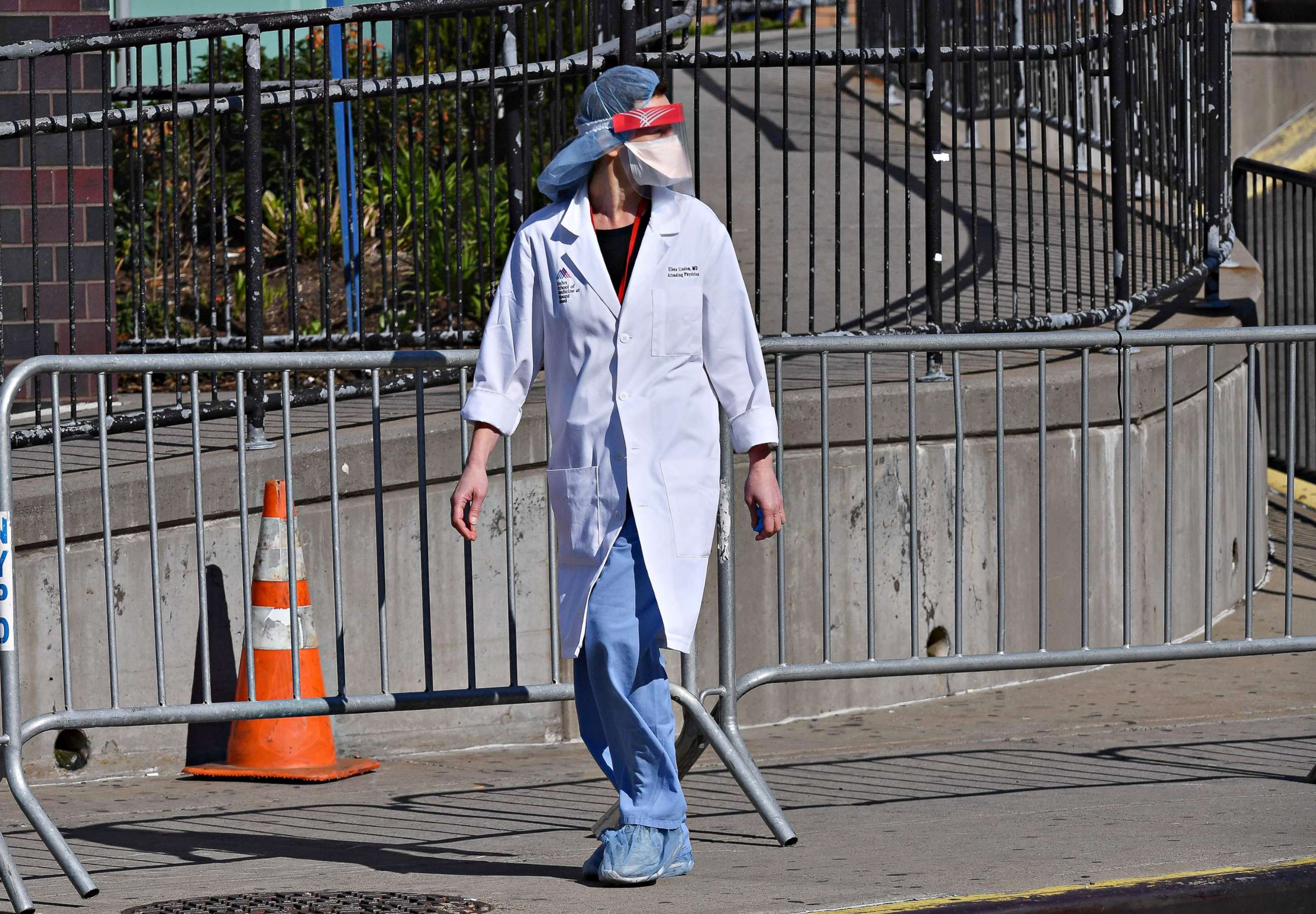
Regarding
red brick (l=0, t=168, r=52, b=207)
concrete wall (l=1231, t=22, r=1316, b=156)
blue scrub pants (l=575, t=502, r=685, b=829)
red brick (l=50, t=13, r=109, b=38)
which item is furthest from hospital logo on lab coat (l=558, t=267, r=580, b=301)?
concrete wall (l=1231, t=22, r=1316, b=156)

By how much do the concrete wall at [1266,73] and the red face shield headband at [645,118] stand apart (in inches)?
459

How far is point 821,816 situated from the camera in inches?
213

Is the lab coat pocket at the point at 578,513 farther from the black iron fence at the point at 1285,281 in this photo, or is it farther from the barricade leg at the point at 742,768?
the black iron fence at the point at 1285,281

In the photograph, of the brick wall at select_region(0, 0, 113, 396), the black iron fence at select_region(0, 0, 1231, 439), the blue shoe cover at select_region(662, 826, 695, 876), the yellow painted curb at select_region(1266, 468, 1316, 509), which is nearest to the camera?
the blue shoe cover at select_region(662, 826, 695, 876)

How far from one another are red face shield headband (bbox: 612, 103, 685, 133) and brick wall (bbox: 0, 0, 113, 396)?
378 cm

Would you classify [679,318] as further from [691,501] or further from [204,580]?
[204,580]

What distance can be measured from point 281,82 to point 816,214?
127 inches

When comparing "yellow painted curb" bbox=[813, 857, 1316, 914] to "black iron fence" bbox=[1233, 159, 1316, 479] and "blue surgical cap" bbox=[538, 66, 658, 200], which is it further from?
"black iron fence" bbox=[1233, 159, 1316, 479]

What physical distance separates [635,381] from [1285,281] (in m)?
7.88

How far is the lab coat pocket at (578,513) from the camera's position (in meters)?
4.45

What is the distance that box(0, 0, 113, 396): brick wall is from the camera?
7.76 metres

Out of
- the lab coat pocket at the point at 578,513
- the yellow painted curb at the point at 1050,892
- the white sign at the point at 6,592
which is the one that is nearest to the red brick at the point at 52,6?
the white sign at the point at 6,592

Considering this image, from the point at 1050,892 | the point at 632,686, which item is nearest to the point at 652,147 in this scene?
the point at 632,686

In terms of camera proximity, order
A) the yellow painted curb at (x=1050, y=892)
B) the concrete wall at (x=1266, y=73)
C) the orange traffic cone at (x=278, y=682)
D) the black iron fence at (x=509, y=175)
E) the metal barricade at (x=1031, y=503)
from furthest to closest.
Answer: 1. the concrete wall at (x=1266, y=73)
2. the black iron fence at (x=509, y=175)
3. the orange traffic cone at (x=278, y=682)
4. the metal barricade at (x=1031, y=503)
5. the yellow painted curb at (x=1050, y=892)
